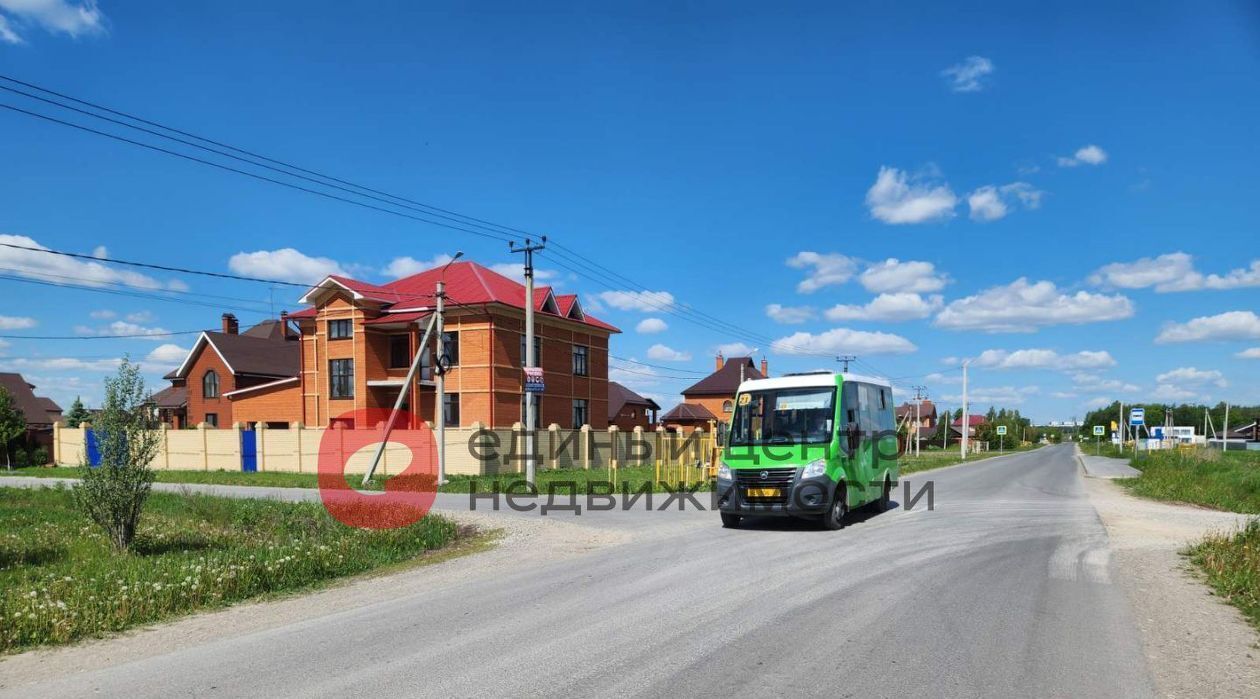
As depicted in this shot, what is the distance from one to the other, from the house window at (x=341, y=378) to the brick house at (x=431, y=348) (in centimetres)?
5

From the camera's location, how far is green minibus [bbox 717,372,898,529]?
13.9m

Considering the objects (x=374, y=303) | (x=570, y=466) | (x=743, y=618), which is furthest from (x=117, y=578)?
(x=374, y=303)

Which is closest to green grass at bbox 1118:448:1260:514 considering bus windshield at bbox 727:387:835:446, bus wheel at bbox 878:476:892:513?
bus wheel at bbox 878:476:892:513

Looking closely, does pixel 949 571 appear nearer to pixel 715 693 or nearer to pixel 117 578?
pixel 715 693

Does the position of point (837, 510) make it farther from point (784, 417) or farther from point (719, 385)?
point (719, 385)

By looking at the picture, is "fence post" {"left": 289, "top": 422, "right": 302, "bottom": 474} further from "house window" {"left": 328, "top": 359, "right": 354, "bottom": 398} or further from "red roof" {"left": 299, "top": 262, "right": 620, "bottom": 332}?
"red roof" {"left": 299, "top": 262, "right": 620, "bottom": 332}

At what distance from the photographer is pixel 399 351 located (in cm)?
4125

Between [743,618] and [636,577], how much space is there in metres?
2.47

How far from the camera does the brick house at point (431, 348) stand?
1524 inches

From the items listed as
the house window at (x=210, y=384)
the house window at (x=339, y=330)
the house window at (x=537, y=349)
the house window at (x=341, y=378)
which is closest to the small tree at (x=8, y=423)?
the house window at (x=210, y=384)

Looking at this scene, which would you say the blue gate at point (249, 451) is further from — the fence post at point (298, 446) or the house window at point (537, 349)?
the house window at point (537, 349)

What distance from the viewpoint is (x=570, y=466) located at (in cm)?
3528

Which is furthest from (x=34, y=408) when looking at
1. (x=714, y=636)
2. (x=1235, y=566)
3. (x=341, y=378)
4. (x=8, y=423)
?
(x=1235, y=566)

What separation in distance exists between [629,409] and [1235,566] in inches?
2199
